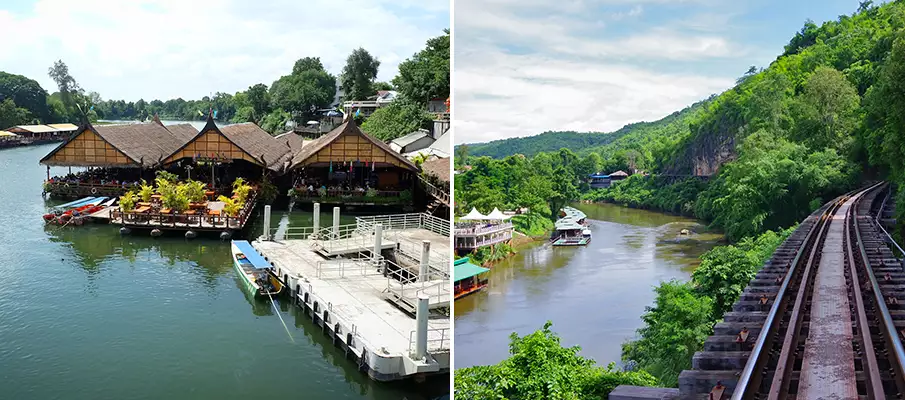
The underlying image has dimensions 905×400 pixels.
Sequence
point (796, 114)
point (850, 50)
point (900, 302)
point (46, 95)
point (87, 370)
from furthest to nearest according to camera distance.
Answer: point (46, 95)
point (850, 50)
point (796, 114)
point (87, 370)
point (900, 302)

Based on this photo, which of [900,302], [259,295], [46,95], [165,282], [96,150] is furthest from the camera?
[46,95]

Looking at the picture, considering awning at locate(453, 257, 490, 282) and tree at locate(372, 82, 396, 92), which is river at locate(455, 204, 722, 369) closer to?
awning at locate(453, 257, 490, 282)

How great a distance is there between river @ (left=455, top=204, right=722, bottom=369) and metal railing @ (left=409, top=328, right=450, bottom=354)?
3052 mm

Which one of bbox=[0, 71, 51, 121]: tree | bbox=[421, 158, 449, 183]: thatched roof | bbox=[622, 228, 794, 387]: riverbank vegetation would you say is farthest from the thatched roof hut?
bbox=[0, 71, 51, 121]: tree

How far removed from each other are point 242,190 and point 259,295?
7457mm

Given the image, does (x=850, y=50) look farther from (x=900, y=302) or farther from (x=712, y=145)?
(x=900, y=302)

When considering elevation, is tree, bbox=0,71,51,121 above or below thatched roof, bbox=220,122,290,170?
above

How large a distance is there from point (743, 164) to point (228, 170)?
1493 cm

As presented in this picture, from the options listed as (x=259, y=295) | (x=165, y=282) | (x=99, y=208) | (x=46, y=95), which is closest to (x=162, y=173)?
(x=99, y=208)

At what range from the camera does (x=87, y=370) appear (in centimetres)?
779

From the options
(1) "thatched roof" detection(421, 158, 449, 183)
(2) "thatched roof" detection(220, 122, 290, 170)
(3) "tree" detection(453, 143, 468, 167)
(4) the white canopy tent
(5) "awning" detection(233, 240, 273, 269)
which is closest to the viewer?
(5) "awning" detection(233, 240, 273, 269)

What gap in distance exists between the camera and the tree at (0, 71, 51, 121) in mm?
46250

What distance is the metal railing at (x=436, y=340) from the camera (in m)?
7.68

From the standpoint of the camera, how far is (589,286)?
18.3m
